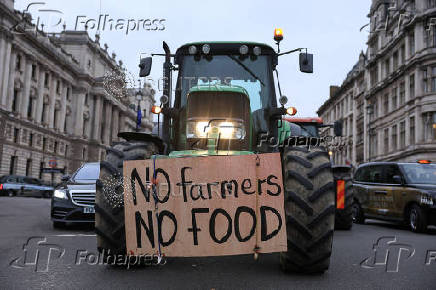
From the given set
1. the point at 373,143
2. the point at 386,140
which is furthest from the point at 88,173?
the point at 373,143

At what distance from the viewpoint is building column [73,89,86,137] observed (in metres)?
79.2

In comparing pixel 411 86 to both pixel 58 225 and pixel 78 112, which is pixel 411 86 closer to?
pixel 58 225

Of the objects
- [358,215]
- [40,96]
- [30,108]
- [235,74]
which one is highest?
[40,96]

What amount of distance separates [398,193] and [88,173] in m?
8.17

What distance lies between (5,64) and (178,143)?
2144 inches

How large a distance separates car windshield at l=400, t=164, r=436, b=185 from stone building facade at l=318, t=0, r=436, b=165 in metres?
23.9

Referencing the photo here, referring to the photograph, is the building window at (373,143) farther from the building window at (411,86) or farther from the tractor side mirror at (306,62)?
the tractor side mirror at (306,62)

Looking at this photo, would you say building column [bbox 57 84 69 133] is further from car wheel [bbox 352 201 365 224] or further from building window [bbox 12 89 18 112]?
car wheel [bbox 352 201 365 224]

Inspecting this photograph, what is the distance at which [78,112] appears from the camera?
261 ft

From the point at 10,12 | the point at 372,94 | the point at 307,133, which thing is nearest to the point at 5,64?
the point at 10,12

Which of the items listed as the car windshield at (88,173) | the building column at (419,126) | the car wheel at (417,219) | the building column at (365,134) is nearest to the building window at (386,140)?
the building column at (365,134)

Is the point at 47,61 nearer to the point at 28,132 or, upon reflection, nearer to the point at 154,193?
the point at 28,132

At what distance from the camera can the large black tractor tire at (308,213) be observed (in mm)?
4523

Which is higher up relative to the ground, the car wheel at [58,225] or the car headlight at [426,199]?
the car headlight at [426,199]
